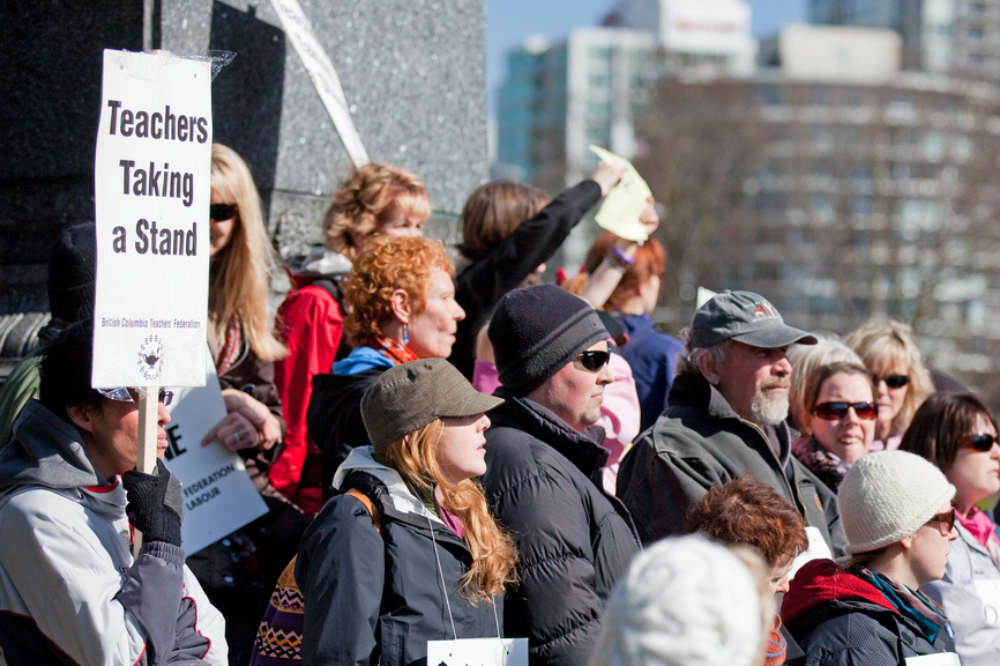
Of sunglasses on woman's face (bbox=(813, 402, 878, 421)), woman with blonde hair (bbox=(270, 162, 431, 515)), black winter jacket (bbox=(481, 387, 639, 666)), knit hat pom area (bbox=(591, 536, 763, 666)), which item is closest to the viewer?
knit hat pom area (bbox=(591, 536, 763, 666))

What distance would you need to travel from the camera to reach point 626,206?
15.9 ft

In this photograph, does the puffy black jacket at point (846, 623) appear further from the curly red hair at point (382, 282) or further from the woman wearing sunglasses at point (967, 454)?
the curly red hair at point (382, 282)

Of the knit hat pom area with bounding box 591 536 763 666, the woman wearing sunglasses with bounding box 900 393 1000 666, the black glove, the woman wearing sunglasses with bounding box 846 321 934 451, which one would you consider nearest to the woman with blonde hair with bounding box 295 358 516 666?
the black glove

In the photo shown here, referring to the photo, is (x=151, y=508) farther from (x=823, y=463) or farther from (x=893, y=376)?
(x=893, y=376)

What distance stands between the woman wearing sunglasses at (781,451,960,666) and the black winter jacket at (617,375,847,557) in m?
0.41

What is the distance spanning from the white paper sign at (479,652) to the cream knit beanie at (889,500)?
110cm

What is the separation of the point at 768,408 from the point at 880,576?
823 mm

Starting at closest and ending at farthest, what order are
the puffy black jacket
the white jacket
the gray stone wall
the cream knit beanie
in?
the white jacket < the puffy black jacket < the cream knit beanie < the gray stone wall

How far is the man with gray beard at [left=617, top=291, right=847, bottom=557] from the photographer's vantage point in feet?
11.9

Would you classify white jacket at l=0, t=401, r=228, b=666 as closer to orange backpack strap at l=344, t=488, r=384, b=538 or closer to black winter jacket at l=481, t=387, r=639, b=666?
orange backpack strap at l=344, t=488, r=384, b=538

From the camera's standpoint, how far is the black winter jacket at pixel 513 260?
4.38 metres

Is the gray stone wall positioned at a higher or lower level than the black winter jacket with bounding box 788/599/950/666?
higher

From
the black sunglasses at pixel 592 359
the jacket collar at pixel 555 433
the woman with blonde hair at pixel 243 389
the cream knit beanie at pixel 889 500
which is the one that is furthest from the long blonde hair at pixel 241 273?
the cream knit beanie at pixel 889 500

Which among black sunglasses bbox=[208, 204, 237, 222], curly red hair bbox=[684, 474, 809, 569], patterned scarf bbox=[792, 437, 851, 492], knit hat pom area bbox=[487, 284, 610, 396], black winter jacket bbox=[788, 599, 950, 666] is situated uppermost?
black sunglasses bbox=[208, 204, 237, 222]
